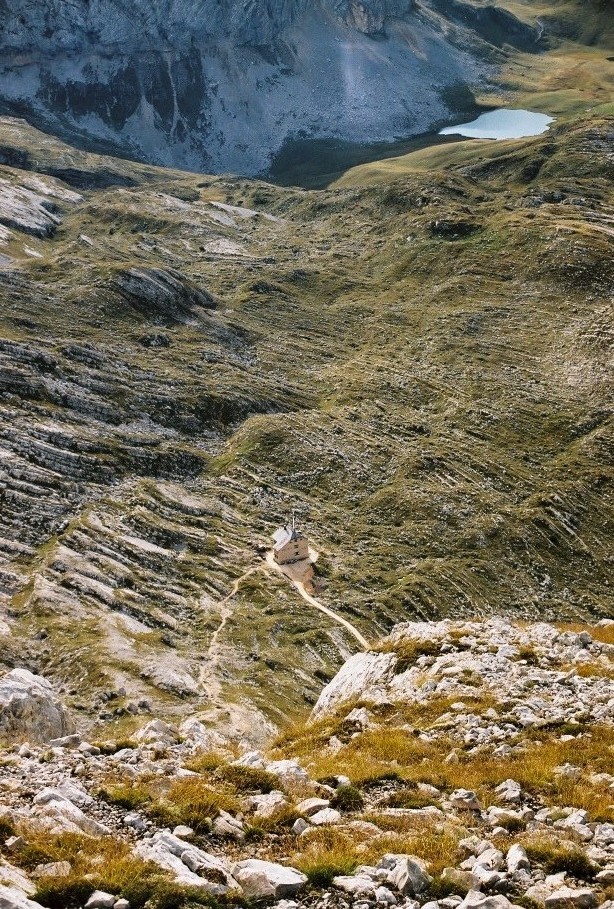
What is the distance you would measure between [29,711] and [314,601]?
69.4 metres

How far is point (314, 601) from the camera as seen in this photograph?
319 feet

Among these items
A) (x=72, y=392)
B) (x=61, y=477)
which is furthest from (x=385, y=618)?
(x=72, y=392)

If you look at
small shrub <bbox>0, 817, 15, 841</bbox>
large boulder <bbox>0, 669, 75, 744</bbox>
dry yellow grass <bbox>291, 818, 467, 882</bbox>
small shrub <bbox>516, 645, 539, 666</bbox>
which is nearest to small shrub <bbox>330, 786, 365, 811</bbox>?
dry yellow grass <bbox>291, 818, 467, 882</bbox>

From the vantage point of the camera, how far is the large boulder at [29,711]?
1104 inches

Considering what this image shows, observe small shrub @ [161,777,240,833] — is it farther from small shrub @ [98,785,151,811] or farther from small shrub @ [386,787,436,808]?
small shrub @ [386,787,436,808]

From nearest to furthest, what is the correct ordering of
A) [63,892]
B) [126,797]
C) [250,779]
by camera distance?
[63,892] → [126,797] → [250,779]

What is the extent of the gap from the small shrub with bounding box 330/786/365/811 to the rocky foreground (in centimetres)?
4

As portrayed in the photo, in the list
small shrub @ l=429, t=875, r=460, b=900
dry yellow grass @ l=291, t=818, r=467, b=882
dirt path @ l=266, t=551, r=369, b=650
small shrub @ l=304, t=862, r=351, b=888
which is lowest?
dirt path @ l=266, t=551, r=369, b=650

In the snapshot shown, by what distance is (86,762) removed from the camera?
21.4 metres

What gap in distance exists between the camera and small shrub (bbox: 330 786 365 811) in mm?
19391

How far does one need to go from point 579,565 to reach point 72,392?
91.1 meters

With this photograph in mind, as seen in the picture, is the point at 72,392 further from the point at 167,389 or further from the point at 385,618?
the point at 385,618

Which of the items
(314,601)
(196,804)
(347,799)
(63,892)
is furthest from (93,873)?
(314,601)

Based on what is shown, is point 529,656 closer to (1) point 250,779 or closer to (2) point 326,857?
(1) point 250,779
